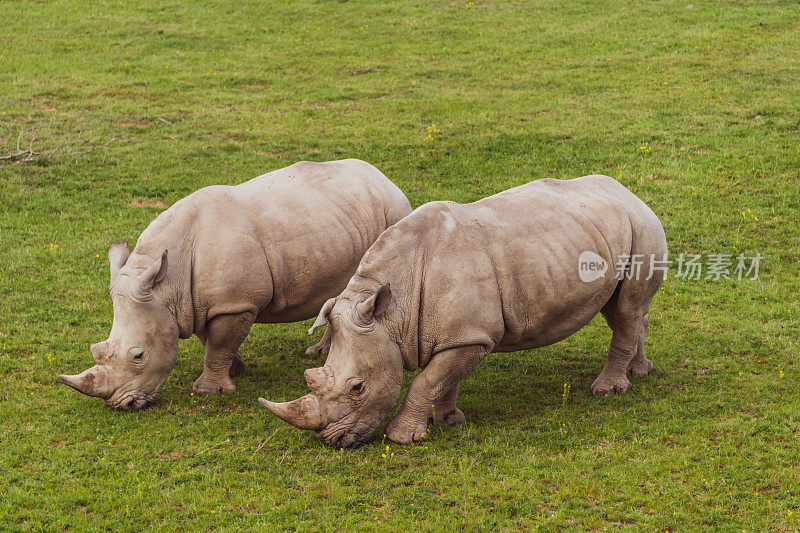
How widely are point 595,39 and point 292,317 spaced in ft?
55.2

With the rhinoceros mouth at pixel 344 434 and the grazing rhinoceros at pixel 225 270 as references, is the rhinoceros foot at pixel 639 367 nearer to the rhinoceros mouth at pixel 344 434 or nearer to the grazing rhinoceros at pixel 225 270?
the grazing rhinoceros at pixel 225 270

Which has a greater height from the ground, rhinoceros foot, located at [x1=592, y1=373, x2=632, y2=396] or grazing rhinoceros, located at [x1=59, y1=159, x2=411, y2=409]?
grazing rhinoceros, located at [x1=59, y1=159, x2=411, y2=409]

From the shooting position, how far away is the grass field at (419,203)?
8.49m

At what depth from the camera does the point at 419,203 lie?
16.9 metres

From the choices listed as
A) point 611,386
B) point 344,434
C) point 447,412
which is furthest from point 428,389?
point 611,386

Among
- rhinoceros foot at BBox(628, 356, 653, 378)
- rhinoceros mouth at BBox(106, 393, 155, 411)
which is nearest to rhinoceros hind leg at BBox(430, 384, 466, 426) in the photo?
rhinoceros foot at BBox(628, 356, 653, 378)

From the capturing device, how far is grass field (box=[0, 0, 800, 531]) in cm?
849

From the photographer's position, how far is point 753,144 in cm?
1822

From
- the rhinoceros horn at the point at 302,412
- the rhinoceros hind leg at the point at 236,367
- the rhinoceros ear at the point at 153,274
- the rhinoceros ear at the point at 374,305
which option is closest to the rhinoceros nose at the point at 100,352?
the rhinoceros ear at the point at 153,274

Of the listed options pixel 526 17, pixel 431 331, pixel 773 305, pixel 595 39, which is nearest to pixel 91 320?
pixel 431 331

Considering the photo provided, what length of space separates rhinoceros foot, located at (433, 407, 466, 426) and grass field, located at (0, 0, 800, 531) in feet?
0.61

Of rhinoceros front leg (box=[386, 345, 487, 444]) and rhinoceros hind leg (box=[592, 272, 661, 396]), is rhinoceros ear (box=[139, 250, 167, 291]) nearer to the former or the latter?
rhinoceros front leg (box=[386, 345, 487, 444])

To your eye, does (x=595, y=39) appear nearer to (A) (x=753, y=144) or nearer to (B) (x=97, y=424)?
(A) (x=753, y=144)

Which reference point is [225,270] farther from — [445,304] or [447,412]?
[447,412]
